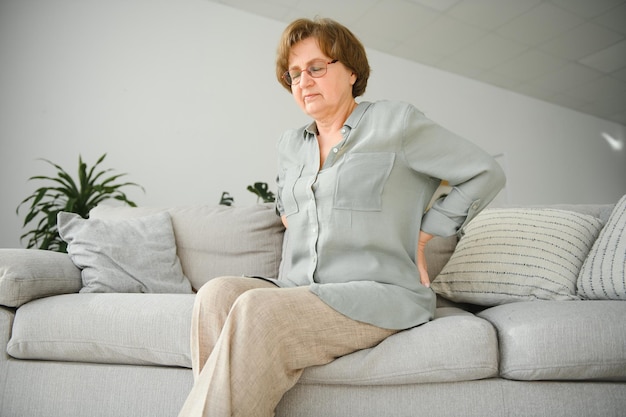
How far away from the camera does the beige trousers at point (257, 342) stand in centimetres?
87

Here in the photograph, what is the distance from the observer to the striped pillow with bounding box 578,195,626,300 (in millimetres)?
1380

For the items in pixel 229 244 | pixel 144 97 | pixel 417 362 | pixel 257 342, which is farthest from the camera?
pixel 144 97

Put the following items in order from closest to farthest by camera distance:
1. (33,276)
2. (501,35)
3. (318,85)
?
(318,85) → (33,276) → (501,35)

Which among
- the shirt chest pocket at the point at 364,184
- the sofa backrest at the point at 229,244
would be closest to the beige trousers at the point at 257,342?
the shirt chest pocket at the point at 364,184

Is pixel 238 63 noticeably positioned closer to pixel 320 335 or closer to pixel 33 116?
pixel 33 116

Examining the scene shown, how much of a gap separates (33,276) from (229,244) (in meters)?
0.74

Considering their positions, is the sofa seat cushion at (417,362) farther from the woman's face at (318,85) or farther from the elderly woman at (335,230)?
the woman's face at (318,85)

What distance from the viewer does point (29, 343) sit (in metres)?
1.42

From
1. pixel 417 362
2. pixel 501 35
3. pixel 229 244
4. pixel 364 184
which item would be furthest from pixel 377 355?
pixel 501 35

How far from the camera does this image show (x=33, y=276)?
4.98ft

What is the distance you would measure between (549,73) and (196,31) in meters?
4.06

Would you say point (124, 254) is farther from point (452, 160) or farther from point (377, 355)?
point (452, 160)

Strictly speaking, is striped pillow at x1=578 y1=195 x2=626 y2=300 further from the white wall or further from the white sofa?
the white wall

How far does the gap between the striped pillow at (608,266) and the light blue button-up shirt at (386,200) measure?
0.45 meters
